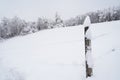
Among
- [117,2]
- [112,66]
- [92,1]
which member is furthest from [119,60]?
[117,2]

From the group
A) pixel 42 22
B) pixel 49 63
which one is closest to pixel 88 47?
pixel 49 63

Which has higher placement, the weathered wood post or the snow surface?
the weathered wood post

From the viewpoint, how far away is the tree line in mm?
11423

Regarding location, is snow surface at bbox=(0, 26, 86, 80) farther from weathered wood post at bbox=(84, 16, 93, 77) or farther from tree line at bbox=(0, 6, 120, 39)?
tree line at bbox=(0, 6, 120, 39)

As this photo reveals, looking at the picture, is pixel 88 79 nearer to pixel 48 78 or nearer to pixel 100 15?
pixel 48 78

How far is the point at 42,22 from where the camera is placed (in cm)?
2064

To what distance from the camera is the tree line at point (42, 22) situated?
11.4 metres

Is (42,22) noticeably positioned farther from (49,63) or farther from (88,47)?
(88,47)

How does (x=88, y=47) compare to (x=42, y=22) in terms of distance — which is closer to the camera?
(x=88, y=47)

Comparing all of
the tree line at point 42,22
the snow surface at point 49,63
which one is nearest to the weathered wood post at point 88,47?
the snow surface at point 49,63

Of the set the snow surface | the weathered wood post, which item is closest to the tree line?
the snow surface

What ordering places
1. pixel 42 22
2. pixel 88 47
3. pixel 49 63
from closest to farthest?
1. pixel 88 47
2. pixel 49 63
3. pixel 42 22

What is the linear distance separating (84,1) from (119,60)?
267 inches

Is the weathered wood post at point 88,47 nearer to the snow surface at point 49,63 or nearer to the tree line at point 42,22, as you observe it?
the snow surface at point 49,63
